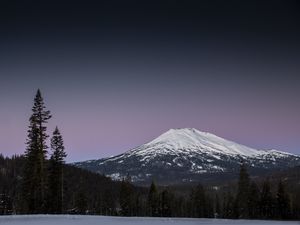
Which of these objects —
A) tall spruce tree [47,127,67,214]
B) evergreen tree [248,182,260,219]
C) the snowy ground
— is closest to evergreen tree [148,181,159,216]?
evergreen tree [248,182,260,219]

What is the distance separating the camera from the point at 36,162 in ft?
158

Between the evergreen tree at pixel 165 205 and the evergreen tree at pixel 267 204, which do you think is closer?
the evergreen tree at pixel 267 204

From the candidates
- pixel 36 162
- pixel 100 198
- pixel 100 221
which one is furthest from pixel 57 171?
pixel 100 198

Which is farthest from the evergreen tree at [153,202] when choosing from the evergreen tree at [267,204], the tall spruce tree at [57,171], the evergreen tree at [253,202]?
the tall spruce tree at [57,171]

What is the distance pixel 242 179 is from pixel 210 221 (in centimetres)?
6102

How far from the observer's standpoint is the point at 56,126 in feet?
177

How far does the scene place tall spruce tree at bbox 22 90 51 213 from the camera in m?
47.3

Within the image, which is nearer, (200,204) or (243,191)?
(243,191)

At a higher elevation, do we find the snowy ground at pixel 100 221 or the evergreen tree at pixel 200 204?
the snowy ground at pixel 100 221

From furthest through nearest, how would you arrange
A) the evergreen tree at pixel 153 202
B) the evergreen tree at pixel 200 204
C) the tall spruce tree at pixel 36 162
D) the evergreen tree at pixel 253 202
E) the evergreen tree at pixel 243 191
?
the evergreen tree at pixel 200 204 < the evergreen tree at pixel 153 202 < the evergreen tree at pixel 253 202 < the evergreen tree at pixel 243 191 < the tall spruce tree at pixel 36 162

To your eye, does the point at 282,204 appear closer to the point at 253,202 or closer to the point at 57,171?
the point at 253,202

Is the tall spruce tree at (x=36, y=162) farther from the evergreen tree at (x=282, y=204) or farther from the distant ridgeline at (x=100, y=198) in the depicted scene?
the evergreen tree at (x=282, y=204)

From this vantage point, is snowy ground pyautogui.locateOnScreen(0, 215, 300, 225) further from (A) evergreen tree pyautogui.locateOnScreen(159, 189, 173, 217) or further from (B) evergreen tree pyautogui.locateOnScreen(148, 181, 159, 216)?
(A) evergreen tree pyautogui.locateOnScreen(159, 189, 173, 217)

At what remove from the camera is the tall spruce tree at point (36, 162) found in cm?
4728
